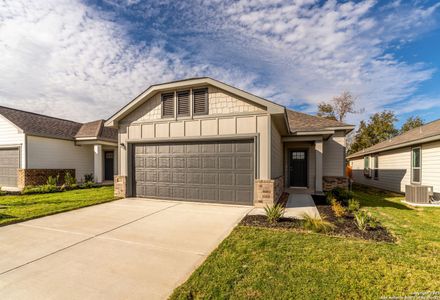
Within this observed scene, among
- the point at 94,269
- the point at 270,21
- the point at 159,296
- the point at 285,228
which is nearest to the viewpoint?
the point at 159,296

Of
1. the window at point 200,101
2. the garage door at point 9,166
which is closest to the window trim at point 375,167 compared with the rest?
the window at point 200,101

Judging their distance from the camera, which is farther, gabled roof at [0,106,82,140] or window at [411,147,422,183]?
gabled roof at [0,106,82,140]

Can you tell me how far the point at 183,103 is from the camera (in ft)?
29.0

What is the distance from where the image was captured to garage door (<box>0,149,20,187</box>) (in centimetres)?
1346

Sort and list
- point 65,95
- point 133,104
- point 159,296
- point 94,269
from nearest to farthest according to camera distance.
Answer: point 159,296 < point 94,269 < point 133,104 < point 65,95

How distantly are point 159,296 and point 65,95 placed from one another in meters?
18.7

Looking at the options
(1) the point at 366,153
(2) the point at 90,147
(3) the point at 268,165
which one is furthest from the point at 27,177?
(1) the point at 366,153

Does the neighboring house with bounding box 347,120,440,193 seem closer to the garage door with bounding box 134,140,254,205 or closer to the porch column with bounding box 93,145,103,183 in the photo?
the garage door with bounding box 134,140,254,205

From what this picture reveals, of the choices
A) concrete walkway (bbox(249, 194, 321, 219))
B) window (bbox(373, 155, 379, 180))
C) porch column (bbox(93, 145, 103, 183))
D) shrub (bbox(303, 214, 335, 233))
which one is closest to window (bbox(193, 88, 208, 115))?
concrete walkway (bbox(249, 194, 321, 219))

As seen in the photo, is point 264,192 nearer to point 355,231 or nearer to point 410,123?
point 355,231

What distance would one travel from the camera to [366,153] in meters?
17.2

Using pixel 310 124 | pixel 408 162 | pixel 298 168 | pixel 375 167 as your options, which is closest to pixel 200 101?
pixel 310 124

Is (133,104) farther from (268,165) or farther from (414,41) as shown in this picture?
(414,41)

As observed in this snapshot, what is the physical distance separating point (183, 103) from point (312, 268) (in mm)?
7310
